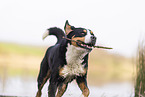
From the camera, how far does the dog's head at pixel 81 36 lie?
5.17m

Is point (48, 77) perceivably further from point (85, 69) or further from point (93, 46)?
point (93, 46)

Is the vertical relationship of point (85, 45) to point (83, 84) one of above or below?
above

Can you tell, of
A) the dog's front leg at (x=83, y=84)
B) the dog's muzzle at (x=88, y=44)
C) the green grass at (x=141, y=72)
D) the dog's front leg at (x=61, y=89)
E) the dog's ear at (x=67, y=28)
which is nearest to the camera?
the dog's muzzle at (x=88, y=44)

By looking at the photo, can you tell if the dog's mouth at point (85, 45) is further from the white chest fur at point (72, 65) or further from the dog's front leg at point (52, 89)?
the dog's front leg at point (52, 89)

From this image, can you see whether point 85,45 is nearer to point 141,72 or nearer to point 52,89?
point 52,89

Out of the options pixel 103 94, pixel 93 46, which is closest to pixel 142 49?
pixel 103 94

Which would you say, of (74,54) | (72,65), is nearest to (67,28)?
(74,54)

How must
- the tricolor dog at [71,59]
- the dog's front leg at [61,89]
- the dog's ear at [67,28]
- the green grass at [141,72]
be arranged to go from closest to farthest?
the tricolor dog at [71,59] → the dog's ear at [67,28] → the dog's front leg at [61,89] → the green grass at [141,72]

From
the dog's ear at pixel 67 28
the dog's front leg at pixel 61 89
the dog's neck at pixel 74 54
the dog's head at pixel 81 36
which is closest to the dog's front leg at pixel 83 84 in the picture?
the dog's neck at pixel 74 54

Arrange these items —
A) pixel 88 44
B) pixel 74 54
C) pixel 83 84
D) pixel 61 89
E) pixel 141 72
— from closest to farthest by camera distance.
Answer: pixel 88 44 < pixel 74 54 < pixel 83 84 < pixel 61 89 < pixel 141 72

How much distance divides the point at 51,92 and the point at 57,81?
235 mm

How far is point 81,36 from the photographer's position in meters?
5.28

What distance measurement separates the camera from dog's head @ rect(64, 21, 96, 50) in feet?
17.0

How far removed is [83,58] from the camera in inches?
217
